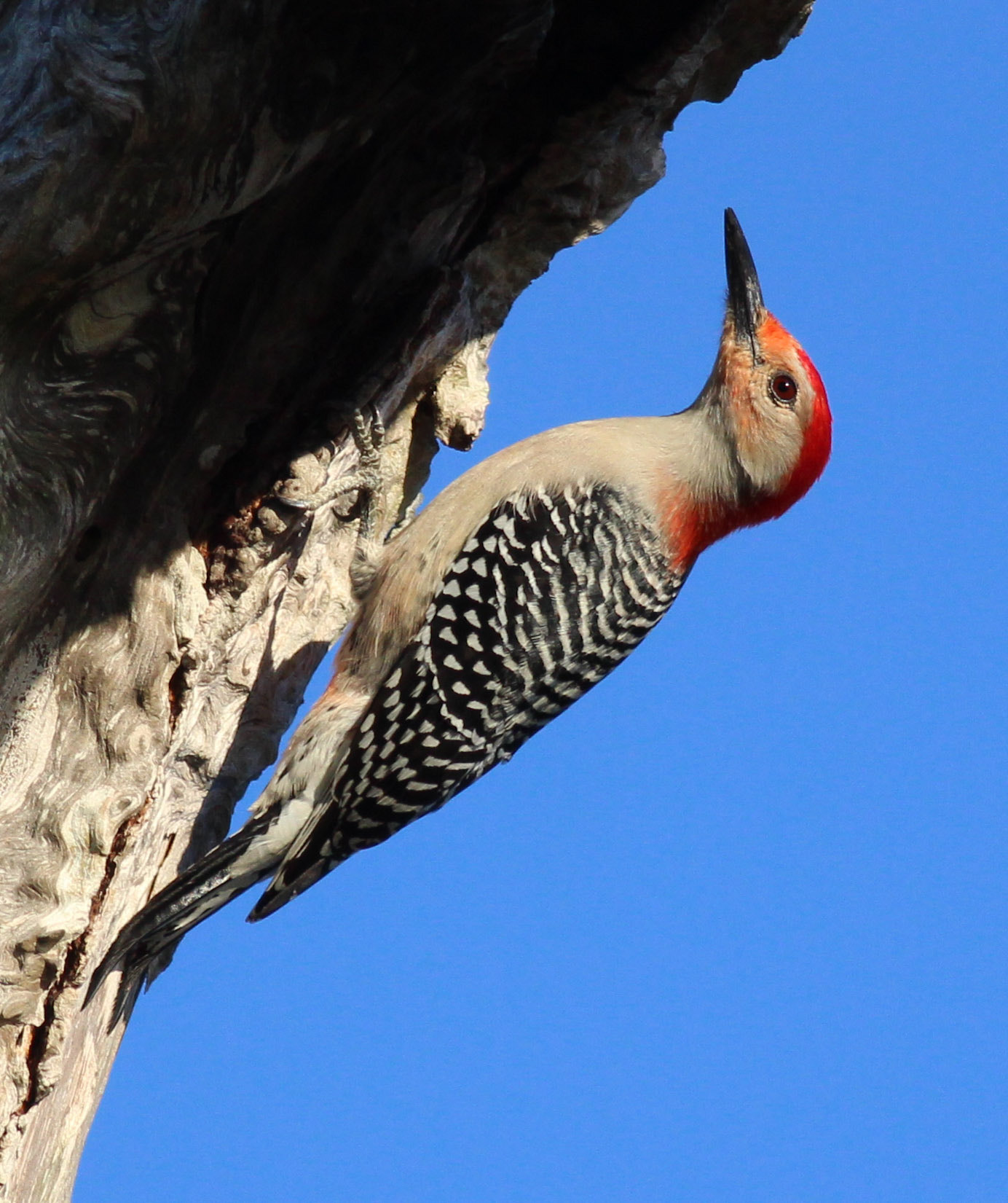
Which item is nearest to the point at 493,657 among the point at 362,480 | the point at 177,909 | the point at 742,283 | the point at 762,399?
the point at 362,480

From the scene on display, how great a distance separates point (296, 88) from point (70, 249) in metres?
0.68

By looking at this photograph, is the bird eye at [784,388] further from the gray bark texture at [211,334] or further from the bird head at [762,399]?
the gray bark texture at [211,334]

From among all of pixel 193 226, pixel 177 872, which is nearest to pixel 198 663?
pixel 177 872

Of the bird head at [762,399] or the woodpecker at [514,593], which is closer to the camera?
the woodpecker at [514,593]

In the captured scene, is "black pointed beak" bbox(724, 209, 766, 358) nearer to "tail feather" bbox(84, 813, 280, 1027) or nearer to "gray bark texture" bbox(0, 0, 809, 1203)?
"gray bark texture" bbox(0, 0, 809, 1203)

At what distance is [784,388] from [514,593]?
1356mm

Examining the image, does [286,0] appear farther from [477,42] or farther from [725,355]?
[725,355]

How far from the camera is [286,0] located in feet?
10.6

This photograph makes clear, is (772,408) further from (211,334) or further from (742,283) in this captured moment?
(211,334)

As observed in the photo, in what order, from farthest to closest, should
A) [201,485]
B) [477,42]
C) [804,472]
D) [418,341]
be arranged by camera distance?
[804,472] → [418,341] → [201,485] → [477,42]

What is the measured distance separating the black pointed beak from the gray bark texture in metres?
0.43

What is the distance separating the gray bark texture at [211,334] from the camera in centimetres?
318

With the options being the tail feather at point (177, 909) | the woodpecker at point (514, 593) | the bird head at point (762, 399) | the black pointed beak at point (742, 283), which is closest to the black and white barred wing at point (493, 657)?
the woodpecker at point (514, 593)

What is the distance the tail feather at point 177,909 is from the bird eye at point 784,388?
244cm
